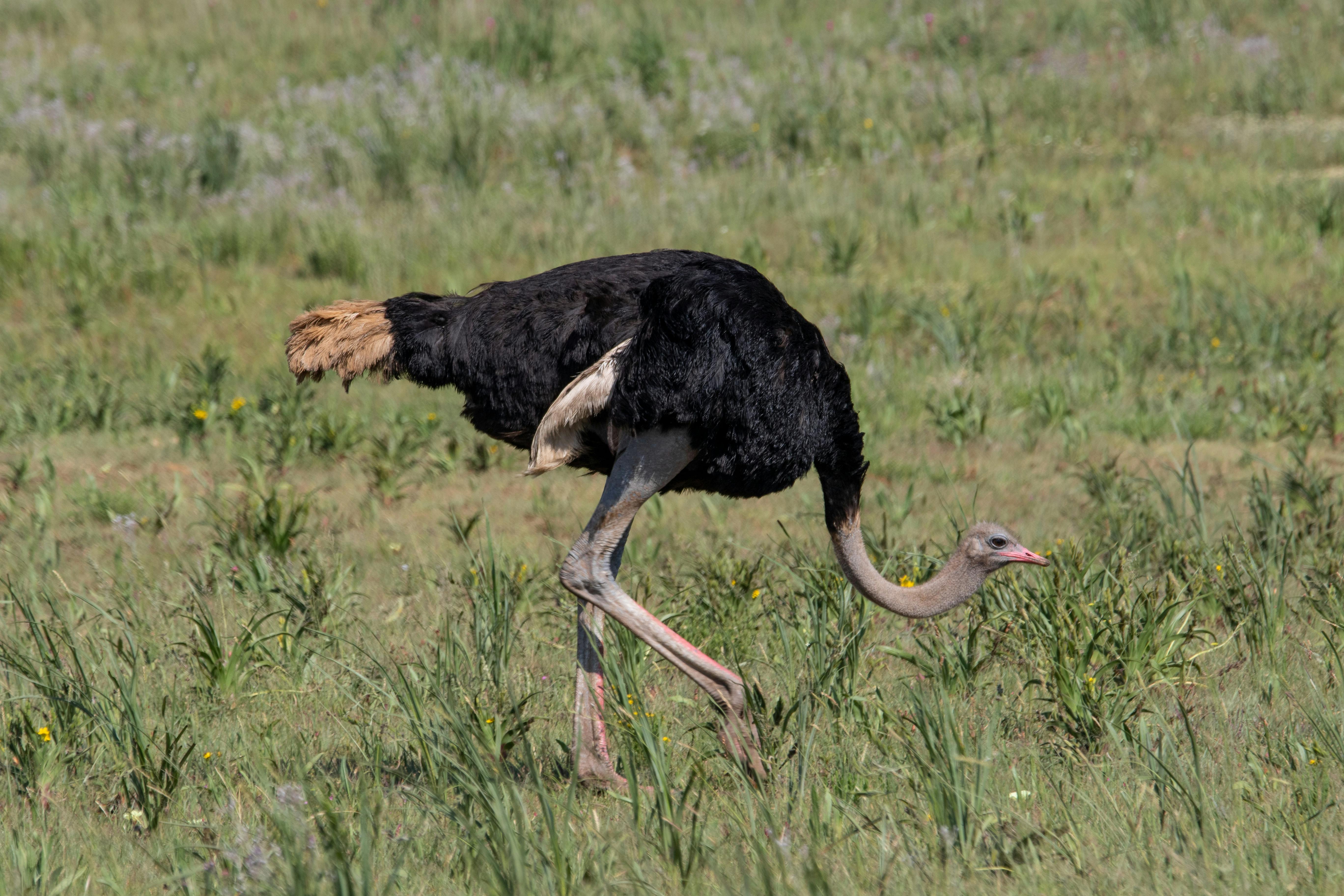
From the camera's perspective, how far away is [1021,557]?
429 cm

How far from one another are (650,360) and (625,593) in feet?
2.35

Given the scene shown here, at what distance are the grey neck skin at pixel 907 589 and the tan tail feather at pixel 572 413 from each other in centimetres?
85

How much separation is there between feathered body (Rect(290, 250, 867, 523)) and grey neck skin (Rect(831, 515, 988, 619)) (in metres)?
0.11

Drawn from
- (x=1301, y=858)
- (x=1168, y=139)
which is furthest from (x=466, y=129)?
(x=1301, y=858)

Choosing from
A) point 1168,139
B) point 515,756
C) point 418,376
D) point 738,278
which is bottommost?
point 1168,139

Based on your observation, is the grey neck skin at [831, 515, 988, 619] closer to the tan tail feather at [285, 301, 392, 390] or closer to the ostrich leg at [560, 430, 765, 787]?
the ostrich leg at [560, 430, 765, 787]

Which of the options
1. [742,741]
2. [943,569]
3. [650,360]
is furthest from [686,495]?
[742,741]

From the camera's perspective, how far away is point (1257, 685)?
14.3 ft

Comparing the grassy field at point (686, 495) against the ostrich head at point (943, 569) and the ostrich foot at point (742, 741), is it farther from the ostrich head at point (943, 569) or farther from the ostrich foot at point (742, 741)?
the ostrich head at point (943, 569)

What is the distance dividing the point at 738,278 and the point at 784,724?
4.36 ft

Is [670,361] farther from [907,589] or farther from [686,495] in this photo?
[686,495]

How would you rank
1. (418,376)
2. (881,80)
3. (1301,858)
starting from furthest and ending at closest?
(881,80), (418,376), (1301,858)

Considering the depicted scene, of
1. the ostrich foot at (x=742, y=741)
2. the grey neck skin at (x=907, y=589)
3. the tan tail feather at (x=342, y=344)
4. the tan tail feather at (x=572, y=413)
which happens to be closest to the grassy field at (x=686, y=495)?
the ostrich foot at (x=742, y=741)

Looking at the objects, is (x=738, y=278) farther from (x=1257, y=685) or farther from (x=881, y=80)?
(x=881, y=80)
